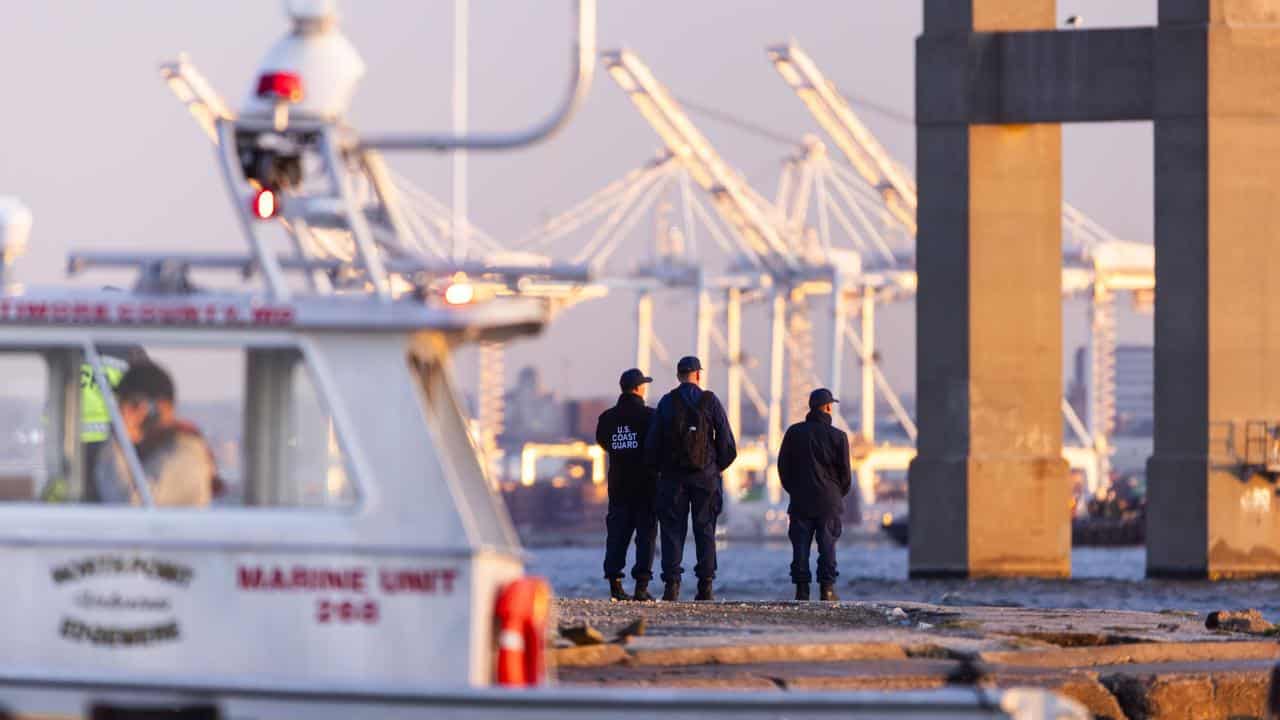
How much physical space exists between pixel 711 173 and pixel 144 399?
4258 inches

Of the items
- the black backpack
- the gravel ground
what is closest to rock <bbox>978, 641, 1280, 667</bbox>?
the gravel ground

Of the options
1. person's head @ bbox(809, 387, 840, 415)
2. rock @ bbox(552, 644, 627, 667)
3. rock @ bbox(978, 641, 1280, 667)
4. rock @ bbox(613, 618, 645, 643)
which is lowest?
rock @ bbox(978, 641, 1280, 667)

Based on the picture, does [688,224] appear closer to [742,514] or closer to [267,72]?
[742,514]

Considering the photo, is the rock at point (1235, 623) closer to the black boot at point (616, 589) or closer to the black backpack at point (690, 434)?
the black backpack at point (690, 434)

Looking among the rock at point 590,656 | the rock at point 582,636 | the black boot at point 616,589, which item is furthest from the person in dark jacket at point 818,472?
the rock at point 590,656

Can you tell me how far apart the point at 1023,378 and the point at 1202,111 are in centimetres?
467

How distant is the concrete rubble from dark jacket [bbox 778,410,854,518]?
198 cm

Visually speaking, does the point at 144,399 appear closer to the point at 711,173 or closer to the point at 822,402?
the point at 822,402

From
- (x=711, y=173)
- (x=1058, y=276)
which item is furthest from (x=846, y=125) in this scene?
(x=1058, y=276)

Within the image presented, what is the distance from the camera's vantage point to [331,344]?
8.40m

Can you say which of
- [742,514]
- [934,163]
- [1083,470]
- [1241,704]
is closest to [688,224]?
[742,514]

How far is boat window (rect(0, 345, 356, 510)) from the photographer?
8.45m

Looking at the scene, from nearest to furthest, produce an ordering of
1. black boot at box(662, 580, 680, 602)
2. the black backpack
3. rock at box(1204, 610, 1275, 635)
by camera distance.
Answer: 1. rock at box(1204, 610, 1275, 635)
2. the black backpack
3. black boot at box(662, 580, 680, 602)

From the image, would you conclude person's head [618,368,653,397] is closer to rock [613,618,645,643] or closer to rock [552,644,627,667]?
rock [613,618,645,643]
